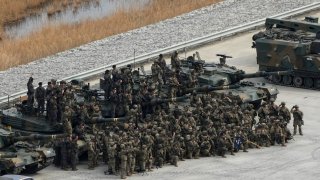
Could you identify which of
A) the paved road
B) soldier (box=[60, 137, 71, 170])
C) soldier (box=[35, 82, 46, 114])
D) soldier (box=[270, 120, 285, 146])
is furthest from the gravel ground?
soldier (box=[270, 120, 285, 146])

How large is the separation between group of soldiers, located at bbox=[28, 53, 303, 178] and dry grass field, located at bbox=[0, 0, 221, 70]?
11060 millimetres

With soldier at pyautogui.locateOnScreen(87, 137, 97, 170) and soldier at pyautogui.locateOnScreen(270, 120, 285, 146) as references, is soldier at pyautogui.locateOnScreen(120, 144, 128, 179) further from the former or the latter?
soldier at pyautogui.locateOnScreen(270, 120, 285, 146)

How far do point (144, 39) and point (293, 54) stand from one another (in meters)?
8.94

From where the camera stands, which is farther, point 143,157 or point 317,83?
point 317,83

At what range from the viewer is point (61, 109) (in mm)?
32469

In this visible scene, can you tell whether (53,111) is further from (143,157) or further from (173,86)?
(173,86)

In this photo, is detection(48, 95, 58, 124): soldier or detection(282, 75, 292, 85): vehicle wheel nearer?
detection(48, 95, 58, 124): soldier

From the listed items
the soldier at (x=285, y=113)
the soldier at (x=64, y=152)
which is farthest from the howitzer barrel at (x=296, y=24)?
the soldier at (x=64, y=152)

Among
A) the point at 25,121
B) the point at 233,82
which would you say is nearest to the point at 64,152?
the point at 25,121

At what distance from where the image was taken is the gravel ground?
42312 millimetres

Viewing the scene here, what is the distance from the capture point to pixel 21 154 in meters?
30.5

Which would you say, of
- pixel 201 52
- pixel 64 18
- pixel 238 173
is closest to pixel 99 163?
pixel 238 173

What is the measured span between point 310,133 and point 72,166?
314 inches

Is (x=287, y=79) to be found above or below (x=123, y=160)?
above
